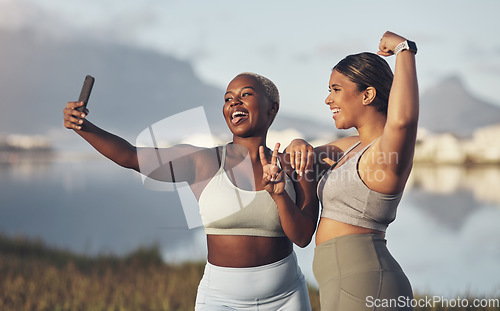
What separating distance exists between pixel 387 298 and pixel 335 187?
30.8 inches

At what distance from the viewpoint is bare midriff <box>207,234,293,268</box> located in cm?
356

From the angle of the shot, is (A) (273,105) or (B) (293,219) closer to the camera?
(B) (293,219)

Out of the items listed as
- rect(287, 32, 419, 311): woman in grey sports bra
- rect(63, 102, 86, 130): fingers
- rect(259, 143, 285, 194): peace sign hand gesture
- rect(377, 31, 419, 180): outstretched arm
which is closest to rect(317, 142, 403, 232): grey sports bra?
rect(287, 32, 419, 311): woman in grey sports bra

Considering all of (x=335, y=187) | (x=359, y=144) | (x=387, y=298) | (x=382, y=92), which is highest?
(x=382, y=92)

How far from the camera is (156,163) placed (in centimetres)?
357

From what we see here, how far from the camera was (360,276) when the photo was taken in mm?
2957

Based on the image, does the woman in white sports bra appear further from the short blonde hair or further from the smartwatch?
the smartwatch

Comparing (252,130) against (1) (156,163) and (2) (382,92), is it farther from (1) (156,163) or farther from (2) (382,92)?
(2) (382,92)

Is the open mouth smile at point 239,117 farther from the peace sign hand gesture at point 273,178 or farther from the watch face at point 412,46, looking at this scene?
the watch face at point 412,46

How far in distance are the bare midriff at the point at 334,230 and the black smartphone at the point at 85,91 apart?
76.3 inches

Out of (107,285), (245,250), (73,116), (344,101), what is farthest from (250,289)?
(107,285)

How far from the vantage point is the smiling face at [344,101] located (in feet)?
10.6

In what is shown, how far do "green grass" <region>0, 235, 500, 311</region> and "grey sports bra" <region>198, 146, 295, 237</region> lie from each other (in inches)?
141

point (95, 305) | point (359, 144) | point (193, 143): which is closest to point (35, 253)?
point (95, 305)
